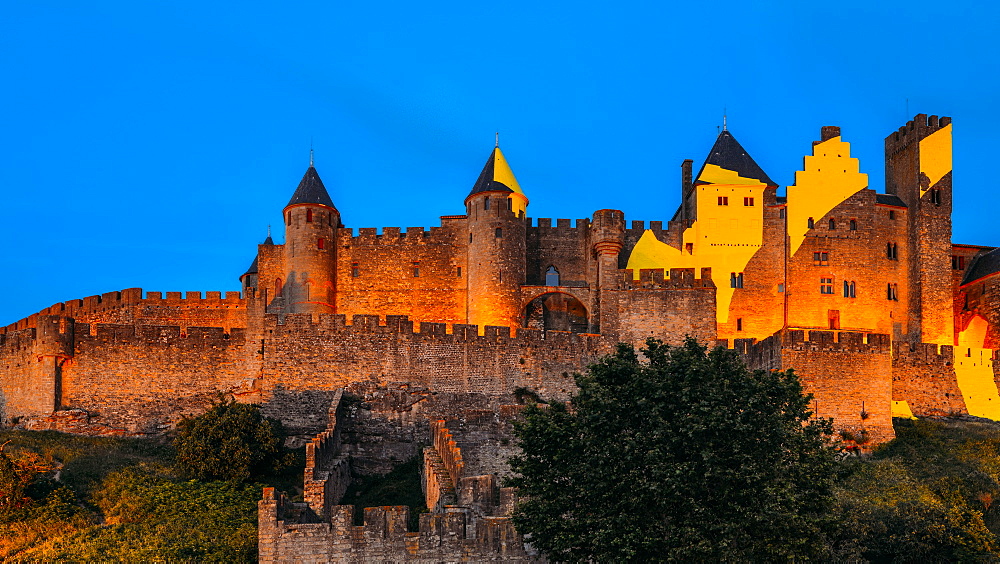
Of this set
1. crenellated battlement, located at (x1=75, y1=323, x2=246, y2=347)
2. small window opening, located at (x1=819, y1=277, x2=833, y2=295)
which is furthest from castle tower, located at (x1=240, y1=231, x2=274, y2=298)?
small window opening, located at (x1=819, y1=277, x2=833, y2=295)

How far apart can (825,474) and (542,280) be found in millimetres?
31801

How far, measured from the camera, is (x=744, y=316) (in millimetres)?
57000

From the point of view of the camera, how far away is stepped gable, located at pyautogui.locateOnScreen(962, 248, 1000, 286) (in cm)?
5771

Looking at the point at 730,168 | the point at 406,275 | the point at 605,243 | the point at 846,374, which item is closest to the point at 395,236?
the point at 406,275

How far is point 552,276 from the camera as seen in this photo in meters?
59.4

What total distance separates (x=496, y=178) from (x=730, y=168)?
1182cm

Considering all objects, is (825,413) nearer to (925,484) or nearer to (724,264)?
(925,484)

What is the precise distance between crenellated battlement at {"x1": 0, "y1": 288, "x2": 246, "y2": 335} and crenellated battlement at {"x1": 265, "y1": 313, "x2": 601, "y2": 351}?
1061 cm

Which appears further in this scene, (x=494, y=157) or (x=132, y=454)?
(x=494, y=157)

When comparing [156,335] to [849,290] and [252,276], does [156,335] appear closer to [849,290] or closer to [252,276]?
[252,276]

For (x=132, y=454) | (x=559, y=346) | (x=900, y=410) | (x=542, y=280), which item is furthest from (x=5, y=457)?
(x=900, y=410)

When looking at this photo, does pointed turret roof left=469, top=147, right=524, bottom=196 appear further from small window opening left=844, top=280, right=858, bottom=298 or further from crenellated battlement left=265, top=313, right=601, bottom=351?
small window opening left=844, top=280, right=858, bottom=298

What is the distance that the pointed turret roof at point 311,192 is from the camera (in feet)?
194

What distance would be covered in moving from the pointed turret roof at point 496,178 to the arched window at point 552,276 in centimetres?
415
